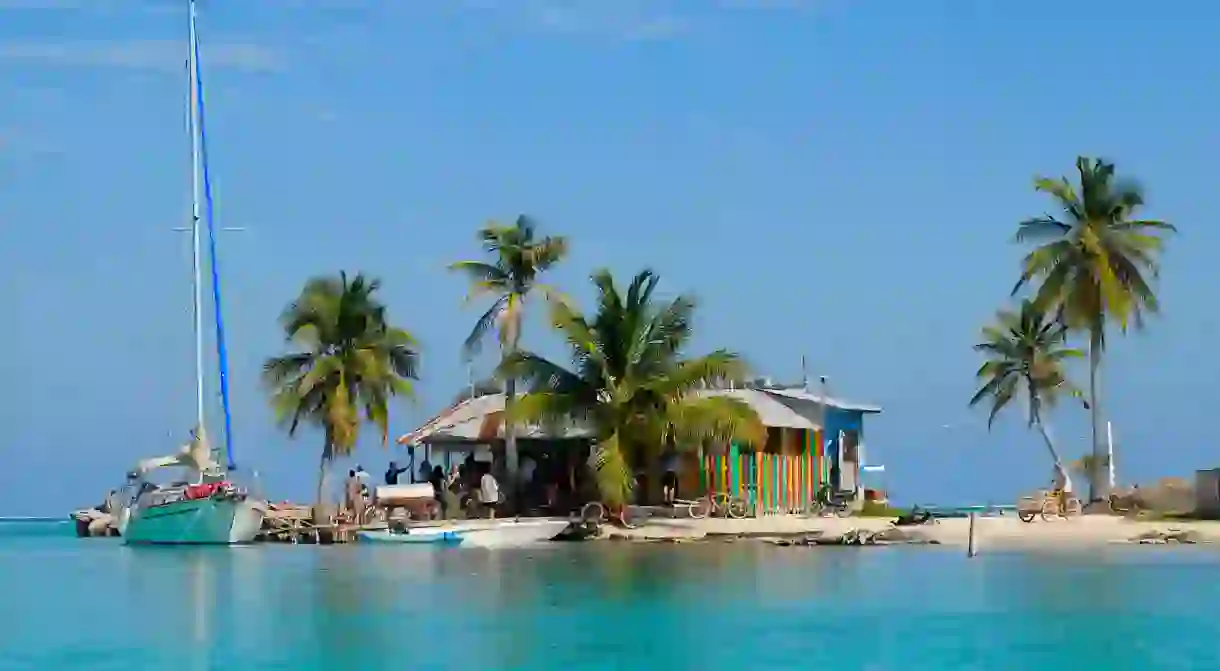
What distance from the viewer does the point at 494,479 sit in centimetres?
4231

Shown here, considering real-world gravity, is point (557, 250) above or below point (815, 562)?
above

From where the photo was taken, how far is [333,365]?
152ft

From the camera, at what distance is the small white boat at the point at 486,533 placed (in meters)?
38.8

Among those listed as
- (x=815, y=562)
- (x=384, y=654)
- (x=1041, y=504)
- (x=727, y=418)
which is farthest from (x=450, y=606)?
(x=1041, y=504)

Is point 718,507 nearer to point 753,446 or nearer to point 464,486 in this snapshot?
point 753,446

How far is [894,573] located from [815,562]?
2680 millimetres

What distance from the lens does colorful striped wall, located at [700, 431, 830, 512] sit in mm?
41469

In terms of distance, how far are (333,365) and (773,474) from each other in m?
11.6

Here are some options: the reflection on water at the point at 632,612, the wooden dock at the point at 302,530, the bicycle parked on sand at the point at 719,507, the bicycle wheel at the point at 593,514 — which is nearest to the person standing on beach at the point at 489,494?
the bicycle wheel at the point at 593,514

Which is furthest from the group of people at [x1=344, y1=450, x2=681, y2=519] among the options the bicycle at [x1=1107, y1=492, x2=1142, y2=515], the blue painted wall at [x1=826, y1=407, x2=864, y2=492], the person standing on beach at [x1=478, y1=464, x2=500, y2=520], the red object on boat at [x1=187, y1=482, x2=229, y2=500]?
the bicycle at [x1=1107, y1=492, x2=1142, y2=515]

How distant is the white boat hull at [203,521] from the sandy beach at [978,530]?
9411mm

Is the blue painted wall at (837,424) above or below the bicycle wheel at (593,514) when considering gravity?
above

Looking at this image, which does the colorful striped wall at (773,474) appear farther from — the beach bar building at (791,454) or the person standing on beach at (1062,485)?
the person standing on beach at (1062,485)

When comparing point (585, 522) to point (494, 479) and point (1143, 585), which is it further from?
point (1143, 585)
